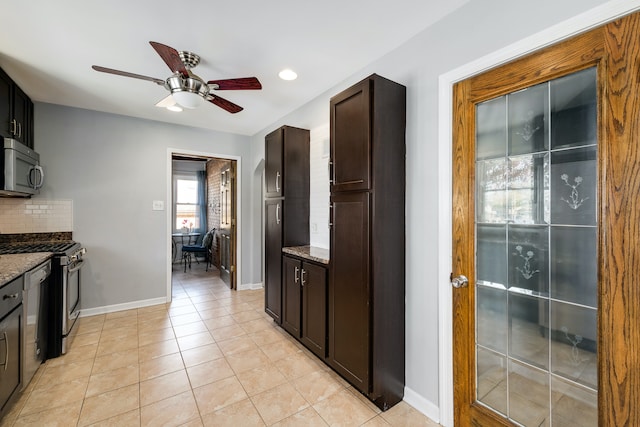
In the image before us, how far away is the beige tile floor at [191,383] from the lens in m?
1.81

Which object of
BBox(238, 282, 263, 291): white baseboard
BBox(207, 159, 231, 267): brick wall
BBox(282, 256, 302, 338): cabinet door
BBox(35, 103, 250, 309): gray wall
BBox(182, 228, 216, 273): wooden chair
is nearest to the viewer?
BBox(282, 256, 302, 338): cabinet door

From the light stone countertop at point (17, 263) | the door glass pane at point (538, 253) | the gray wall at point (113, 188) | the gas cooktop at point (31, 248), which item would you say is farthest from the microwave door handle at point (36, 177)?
the door glass pane at point (538, 253)

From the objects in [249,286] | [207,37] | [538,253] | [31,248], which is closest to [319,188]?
[207,37]

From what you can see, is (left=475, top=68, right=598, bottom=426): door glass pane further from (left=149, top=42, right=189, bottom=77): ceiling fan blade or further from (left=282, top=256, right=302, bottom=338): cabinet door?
(left=149, top=42, right=189, bottom=77): ceiling fan blade

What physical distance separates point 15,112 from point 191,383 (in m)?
3.10

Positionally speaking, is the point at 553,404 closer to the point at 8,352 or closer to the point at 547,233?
the point at 547,233

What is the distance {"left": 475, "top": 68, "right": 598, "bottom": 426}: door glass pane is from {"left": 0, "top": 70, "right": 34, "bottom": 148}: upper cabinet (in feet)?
12.7

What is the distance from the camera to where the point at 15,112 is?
8.94ft

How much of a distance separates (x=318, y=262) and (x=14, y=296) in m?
2.04

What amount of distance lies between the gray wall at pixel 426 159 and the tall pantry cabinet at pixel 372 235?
0.23ft

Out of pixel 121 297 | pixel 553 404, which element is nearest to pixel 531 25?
pixel 553 404

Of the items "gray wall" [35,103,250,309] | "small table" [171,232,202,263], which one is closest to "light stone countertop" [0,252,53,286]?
"gray wall" [35,103,250,309]

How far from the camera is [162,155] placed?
3.98 meters

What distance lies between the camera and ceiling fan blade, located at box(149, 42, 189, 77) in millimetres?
1669
